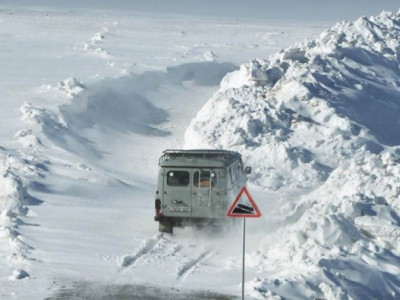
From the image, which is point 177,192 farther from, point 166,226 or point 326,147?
point 326,147

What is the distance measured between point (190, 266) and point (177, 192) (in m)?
2.99

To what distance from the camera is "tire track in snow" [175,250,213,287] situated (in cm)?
1725

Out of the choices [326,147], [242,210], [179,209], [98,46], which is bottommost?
[242,210]

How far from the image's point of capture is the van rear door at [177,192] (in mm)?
20891

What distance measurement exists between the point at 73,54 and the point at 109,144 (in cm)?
2651

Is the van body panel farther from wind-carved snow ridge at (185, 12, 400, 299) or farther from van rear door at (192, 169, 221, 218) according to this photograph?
wind-carved snow ridge at (185, 12, 400, 299)

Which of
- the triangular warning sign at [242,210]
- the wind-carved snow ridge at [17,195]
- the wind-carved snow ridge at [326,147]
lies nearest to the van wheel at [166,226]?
the wind-carved snow ridge at [326,147]

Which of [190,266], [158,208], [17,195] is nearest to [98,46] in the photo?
[17,195]

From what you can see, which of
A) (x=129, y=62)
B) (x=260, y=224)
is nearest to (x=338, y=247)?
(x=260, y=224)

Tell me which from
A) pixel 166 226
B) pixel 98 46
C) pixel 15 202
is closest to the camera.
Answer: pixel 166 226

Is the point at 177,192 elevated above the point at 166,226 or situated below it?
above

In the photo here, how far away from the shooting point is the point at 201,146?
32.8 metres

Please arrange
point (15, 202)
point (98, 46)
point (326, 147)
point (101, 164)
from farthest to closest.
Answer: point (98, 46)
point (101, 164)
point (326, 147)
point (15, 202)

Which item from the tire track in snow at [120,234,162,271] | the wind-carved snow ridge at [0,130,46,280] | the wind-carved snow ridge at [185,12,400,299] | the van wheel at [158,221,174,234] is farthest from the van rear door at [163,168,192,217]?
the wind-carved snow ridge at [0,130,46,280]
